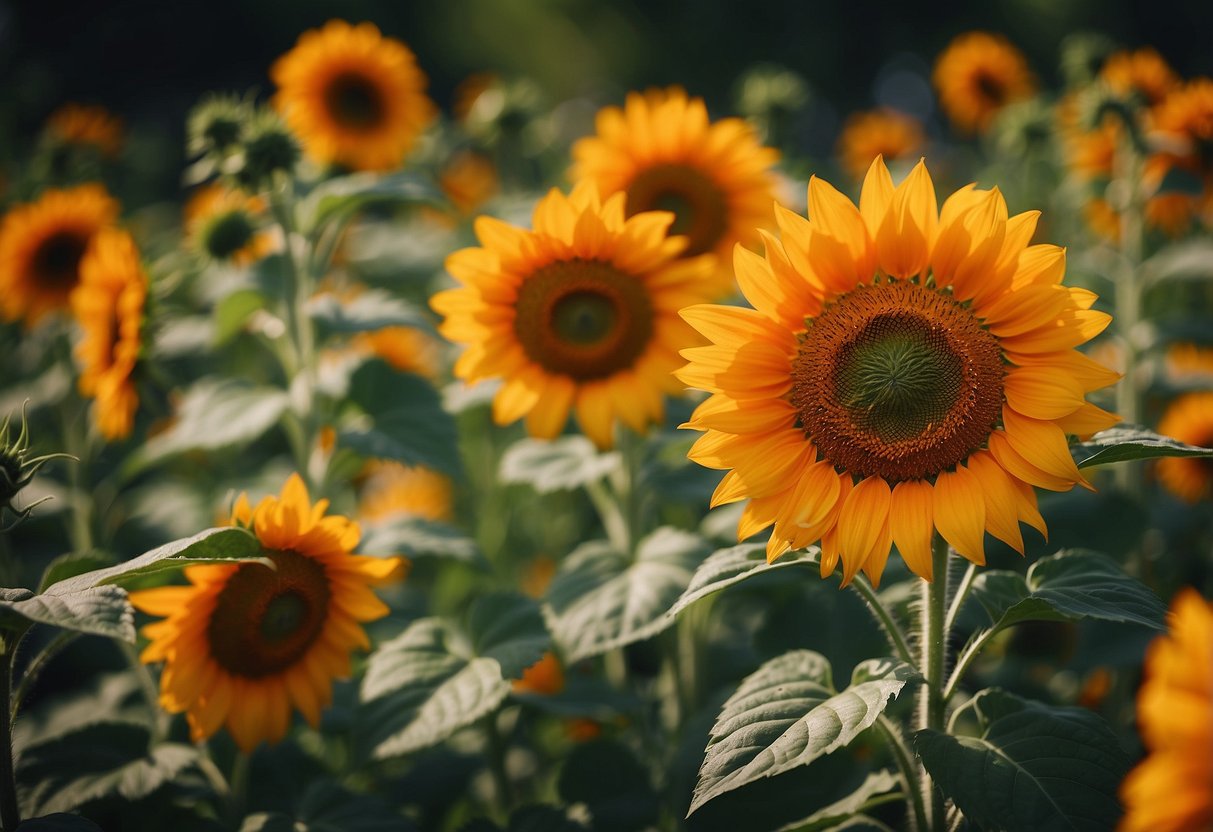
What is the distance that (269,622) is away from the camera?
1.96 meters

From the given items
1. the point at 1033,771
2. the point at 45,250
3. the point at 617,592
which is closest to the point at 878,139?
the point at 617,592

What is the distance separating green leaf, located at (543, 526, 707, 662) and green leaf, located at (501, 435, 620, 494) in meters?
0.19

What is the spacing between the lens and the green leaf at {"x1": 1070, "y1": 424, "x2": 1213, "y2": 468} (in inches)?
52.6

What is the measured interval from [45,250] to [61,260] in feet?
0.20

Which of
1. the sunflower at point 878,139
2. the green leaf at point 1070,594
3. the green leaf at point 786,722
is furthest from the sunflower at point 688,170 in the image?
the sunflower at point 878,139

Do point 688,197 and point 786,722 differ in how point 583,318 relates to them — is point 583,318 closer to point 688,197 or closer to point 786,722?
point 688,197

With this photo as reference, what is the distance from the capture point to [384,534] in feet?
7.84

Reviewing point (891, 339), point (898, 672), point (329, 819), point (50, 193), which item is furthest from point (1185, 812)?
point (50, 193)

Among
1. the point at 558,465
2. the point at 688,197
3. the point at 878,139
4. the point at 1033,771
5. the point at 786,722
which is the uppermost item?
the point at 878,139

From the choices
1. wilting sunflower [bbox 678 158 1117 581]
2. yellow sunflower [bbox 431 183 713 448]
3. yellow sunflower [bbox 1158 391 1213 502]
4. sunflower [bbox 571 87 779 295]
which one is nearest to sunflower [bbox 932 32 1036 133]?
yellow sunflower [bbox 1158 391 1213 502]

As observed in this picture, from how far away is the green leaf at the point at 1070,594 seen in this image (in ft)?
4.52

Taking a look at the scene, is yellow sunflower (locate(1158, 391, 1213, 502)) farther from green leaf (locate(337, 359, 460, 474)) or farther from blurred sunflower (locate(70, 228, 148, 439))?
blurred sunflower (locate(70, 228, 148, 439))

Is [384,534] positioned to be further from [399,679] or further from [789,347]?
[789,347]

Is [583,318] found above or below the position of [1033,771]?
above
